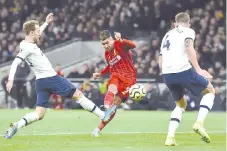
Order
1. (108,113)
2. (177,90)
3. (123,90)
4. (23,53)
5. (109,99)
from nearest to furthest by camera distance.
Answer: (177,90) < (23,53) < (108,113) < (109,99) < (123,90)

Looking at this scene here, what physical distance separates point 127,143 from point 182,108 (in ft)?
3.77

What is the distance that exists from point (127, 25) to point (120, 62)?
1708 centimetres

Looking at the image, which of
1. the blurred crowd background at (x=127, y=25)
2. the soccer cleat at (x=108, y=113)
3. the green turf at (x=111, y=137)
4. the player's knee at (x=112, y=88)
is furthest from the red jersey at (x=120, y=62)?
the blurred crowd background at (x=127, y=25)

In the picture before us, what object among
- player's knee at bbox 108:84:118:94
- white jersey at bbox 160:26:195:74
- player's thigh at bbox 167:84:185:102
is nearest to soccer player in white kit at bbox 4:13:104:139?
player's knee at bbox 108:84:118:94

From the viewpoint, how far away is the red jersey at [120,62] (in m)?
15.4

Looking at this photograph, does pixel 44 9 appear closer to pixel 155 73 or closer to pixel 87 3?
pixel 87 3

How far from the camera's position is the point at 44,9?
117ft

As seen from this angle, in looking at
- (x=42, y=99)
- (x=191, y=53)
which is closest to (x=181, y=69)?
(x=191, y=53)

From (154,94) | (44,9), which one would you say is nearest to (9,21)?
(44,9)

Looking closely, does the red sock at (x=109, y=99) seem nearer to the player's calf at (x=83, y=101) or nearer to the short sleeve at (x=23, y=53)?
the player's calf at (x=83, y=101)

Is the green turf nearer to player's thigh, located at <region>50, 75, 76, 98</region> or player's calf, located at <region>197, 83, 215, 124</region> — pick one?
player's calf, located at <region>197, 83, 215, 124</region>

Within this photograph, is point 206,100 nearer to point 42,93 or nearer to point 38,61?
point 42,93

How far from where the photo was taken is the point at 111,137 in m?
14.5

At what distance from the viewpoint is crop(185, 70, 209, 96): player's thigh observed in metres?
12.7
